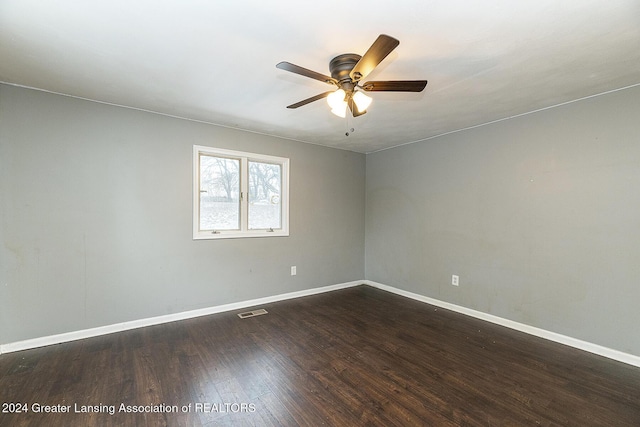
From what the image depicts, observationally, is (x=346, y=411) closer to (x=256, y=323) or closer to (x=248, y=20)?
(x=256, y=323)

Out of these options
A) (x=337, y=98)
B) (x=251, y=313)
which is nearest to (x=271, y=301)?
(x=251, y=313)

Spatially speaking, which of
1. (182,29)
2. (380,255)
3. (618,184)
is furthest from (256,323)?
(618,184)

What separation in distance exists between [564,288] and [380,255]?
2.40 meters

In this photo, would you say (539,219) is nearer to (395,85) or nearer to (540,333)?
(540,333)

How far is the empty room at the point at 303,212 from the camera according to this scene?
68.2 inches

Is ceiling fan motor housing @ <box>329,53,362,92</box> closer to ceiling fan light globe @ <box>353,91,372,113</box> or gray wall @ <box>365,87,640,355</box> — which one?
ceiling fan light globe @ <box>353,91,372,113</box>

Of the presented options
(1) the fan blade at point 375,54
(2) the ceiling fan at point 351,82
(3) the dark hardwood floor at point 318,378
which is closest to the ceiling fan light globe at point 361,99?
Result: (2) the ceiling fan at point 351,82

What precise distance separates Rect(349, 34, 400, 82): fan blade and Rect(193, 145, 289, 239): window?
7.63 feet

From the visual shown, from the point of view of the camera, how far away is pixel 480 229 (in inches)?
136

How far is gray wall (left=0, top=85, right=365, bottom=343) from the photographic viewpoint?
252 cm

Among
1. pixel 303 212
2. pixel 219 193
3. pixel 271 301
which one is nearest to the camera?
pixel 219 193

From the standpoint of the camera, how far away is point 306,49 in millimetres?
1890

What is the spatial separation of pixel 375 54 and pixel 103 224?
301 centimetres

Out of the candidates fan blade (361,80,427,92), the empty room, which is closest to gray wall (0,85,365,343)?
the empty room
